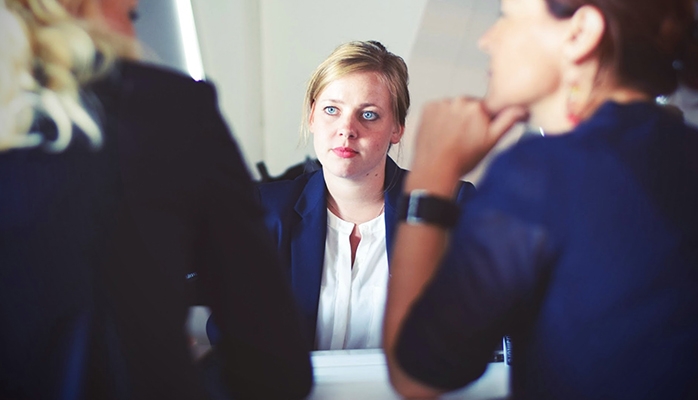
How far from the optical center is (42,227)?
0.65 metres

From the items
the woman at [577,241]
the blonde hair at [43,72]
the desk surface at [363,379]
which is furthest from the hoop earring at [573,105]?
the blonde hair at [43,72]

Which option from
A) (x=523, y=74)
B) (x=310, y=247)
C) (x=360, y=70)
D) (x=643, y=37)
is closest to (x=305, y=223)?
(x=310, y=247)

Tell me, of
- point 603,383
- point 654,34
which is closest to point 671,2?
point 654,34

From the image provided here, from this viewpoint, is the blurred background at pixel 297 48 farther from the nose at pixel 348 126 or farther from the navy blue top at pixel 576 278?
the navy blue top at pixel 576 278

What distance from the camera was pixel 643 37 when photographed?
2.37 ft

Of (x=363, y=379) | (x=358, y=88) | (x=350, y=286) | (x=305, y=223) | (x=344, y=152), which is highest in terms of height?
(x=358, y=88)

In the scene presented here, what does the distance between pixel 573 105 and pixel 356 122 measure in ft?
1.04

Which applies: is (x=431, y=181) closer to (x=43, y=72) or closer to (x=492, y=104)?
(x=492, y=104)

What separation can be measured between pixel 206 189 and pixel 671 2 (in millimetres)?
699

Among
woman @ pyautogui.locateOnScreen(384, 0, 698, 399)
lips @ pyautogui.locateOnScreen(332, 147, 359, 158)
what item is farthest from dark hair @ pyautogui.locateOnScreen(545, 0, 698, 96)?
lips @ pyautogui.locateOnScreen(332, 147, 359, 158)

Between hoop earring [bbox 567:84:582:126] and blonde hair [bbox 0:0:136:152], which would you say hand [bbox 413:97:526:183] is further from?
blonde hair [bbox 0:0:136:152]

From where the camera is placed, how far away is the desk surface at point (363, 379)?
2.45 feet

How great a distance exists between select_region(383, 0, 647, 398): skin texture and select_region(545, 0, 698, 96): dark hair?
1 centimetres

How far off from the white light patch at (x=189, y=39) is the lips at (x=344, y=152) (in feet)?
0.76
